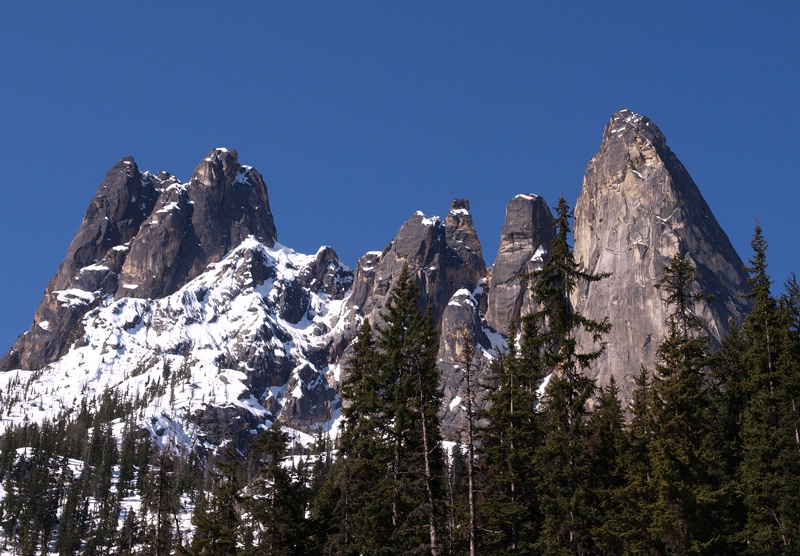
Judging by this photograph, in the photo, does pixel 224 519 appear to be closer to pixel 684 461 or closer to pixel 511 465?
pixel 511 465

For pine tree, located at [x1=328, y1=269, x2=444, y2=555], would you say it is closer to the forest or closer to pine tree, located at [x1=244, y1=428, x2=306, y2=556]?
the forest

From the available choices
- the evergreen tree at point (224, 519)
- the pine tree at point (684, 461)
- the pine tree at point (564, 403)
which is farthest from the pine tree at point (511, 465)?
the evergreen tree at point (224, 519)

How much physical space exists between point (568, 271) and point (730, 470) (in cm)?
1421

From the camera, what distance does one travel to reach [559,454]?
35625mm

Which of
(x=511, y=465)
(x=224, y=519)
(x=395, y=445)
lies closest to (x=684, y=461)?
(x=511, y=465)

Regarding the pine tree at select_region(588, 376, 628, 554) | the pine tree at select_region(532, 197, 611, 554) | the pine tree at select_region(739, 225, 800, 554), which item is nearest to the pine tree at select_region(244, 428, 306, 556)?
the pine tree at select_region(532, 197, 611, 554)

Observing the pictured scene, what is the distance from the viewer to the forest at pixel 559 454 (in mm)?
35938

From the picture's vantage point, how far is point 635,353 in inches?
7151

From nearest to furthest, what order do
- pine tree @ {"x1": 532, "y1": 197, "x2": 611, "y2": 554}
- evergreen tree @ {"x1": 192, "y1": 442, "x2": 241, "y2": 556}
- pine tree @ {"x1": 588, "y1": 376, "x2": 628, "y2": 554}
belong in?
pine tree @ {"x1": 532, "y1": 197, "x2": 611, "y2": 554}, pine tree @ {"x1": 588, "y1": 376, "x2": 628, "y2": 554}, evergreen tree @ {"x1": 192, "y1": 442, "x2": 241, "y2": 556}

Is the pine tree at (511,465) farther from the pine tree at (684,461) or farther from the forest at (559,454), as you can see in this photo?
the pine tree at (684,461)

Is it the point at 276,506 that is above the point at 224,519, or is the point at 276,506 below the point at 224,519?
below

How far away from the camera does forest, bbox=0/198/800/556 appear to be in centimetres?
3594

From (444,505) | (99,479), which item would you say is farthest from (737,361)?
(99,479)

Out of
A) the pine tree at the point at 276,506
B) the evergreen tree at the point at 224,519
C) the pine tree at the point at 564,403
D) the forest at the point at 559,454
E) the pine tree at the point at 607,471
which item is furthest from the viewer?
the evergreen tree at the point at 224,519
